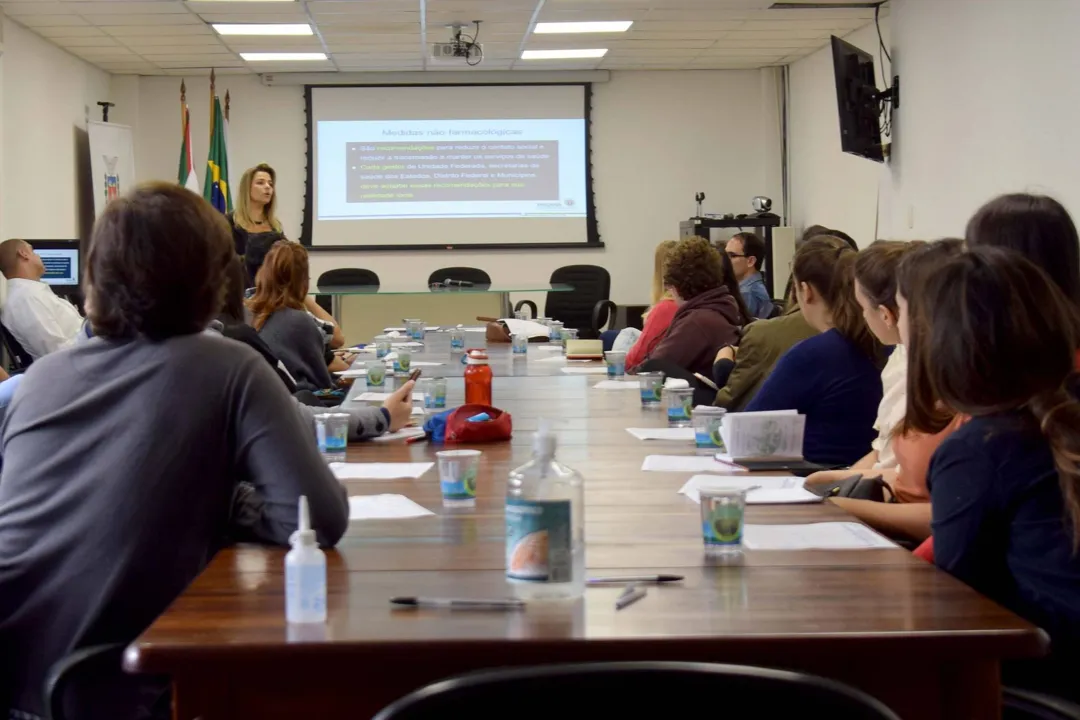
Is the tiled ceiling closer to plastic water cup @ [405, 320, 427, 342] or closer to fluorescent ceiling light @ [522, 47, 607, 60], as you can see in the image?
fluorescent ceiling light @ [522, 47, 607, 60]

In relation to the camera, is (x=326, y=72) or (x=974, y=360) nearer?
(x=974, y=360)

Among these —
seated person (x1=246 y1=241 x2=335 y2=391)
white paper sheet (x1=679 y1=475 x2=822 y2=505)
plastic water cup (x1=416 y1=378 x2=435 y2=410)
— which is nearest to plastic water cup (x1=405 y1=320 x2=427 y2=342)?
seated person (x1=246 y1=241 x2=335 y2=391)

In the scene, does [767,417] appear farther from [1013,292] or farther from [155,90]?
[155,90]

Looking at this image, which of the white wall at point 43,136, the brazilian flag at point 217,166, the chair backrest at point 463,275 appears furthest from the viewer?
the brazilian flag at point 217,166

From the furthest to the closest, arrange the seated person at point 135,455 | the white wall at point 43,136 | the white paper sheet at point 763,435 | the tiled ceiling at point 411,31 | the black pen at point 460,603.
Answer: the white wall at point 43,136 → the tiled ceiling at point 411,31 → the white paper sheet at point 763,435 → the seated person at point 135,455 → the black pen at point 460,603

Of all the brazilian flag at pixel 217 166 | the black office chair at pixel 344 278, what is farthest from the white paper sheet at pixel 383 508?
the brazilian flag at pixel 217 166

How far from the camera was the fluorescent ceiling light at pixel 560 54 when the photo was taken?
10.3m

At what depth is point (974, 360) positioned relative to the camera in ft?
5.67

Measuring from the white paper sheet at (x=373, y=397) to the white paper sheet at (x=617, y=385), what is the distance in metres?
0.75

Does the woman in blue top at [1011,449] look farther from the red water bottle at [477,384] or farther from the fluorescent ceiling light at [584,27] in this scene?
the fluorescent ceiling light at [584,27]

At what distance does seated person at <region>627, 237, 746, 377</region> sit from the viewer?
5.17m

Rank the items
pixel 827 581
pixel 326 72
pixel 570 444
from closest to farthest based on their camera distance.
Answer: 1. pixel 827 581
2. pixel 570 444
3. pixel 326 72

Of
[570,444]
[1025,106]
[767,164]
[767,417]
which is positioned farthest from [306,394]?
[767,164]

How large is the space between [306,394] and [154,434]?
104 inches
